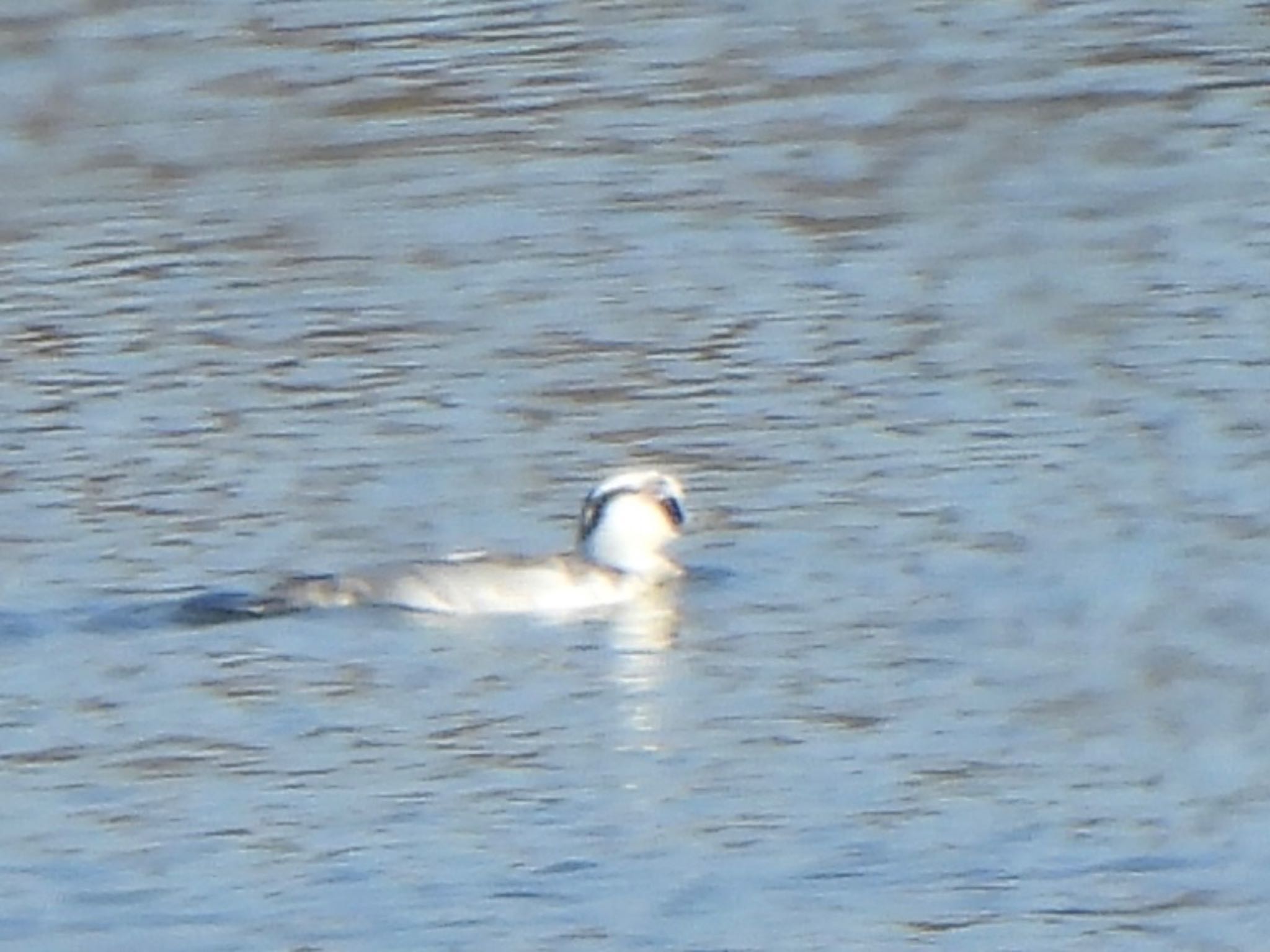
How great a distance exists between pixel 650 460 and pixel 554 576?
142cm

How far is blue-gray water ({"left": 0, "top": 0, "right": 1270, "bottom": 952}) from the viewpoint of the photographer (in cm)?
1217

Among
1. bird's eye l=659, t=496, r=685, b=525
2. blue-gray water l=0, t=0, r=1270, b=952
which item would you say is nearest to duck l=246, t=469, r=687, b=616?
bird's eye l=659, t=496, r=685, b=525

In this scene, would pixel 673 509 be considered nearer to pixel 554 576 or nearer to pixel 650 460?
pixel 554 576

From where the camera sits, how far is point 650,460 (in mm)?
16672

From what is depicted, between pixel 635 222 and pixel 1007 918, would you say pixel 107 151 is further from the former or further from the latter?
pixel 1007 918

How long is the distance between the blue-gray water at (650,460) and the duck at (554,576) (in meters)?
0.11

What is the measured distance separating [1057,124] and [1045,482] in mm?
5393

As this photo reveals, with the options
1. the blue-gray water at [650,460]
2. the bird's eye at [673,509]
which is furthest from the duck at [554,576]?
the blue-gray water at [650,460]

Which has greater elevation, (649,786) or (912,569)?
(912,569)

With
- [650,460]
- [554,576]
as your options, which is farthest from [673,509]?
[650,460]

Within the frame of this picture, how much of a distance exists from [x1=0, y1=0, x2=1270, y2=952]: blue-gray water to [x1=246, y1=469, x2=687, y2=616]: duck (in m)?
0.11

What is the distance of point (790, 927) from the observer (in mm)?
11539

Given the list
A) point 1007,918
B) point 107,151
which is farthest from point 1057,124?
point 1007,918

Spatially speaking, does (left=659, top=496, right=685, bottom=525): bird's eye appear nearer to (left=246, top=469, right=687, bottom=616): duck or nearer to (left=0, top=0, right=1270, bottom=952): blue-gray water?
(left=246, top=469, right=687, bottom=616): duck
